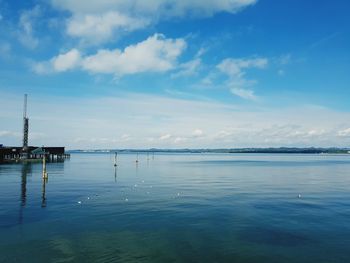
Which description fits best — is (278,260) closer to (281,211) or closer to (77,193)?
(281,211)

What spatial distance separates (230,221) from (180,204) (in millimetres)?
10195

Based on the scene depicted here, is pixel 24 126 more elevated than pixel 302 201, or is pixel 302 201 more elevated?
pixel 24 126

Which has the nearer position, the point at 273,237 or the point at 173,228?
the point at 273,237

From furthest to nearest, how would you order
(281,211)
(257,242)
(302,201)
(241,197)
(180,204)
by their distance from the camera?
(241,197) → (302,201) → (180,204) → (281,211) → (257,242)

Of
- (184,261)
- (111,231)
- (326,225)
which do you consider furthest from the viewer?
(326,225)

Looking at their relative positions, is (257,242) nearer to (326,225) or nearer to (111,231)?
(326,225)

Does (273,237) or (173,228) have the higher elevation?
(173,228)

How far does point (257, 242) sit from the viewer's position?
25.2 meters

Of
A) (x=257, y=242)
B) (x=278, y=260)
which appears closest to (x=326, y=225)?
(x=257, y=242)

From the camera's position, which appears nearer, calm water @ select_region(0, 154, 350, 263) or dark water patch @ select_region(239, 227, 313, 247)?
calm water @ select_region(0, 154, 350, 263)

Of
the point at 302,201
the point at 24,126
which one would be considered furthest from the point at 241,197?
the point at 24,126

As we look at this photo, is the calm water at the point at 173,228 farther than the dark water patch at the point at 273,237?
No

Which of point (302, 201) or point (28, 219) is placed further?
point (302, 201)

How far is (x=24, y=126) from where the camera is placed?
437 ft
